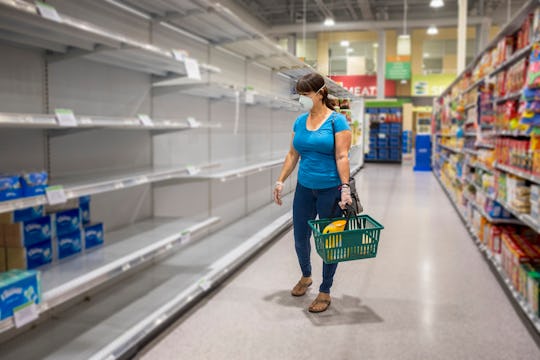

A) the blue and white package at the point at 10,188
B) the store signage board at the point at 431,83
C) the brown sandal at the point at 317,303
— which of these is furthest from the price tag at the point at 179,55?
the store signage board at the point at 431,83

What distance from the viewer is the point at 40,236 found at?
2422 mm

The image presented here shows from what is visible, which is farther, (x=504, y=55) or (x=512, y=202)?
(x=504, y=55)

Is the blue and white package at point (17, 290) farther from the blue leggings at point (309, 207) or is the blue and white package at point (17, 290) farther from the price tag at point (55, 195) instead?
the blue leggings at point (309, 207)

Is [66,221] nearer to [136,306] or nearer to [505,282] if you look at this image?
[136,306]

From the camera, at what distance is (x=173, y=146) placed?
4305 mm

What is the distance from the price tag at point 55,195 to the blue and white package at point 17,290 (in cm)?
32

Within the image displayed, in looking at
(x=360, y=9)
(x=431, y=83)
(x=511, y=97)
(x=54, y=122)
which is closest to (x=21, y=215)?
(x=54, y=122)

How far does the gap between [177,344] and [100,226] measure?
2.82 feet

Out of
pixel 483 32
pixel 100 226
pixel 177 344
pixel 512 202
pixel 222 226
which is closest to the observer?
pixel 177 344

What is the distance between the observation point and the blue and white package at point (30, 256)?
2.31 m

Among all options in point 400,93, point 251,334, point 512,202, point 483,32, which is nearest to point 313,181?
point 251,334

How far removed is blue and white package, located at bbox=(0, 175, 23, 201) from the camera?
193 cm

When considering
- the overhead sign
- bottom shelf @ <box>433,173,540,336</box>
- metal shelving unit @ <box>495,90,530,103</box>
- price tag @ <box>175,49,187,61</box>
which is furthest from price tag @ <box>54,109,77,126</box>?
the overhead sign

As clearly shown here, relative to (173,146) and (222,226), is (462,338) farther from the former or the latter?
(222,226)
